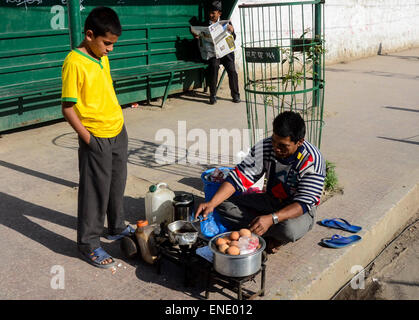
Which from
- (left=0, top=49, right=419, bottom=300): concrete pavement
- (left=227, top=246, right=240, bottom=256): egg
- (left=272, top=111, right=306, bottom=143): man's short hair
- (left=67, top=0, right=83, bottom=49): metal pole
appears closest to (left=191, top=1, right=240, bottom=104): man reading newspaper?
(left=0, top=49, right=419, bottom=300): concrete pavement

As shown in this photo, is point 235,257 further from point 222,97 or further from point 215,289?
point 222,97

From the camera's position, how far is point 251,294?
10.3 feet

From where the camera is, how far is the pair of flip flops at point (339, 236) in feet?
12.3

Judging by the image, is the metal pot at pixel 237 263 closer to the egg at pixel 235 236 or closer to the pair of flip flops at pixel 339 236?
the egg at pixel 235 236

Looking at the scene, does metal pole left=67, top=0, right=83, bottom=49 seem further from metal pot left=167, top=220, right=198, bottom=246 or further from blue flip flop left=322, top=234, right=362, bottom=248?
blue flip flop left=322, top=234, right=362, bottom=248

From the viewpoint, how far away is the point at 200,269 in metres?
3.17

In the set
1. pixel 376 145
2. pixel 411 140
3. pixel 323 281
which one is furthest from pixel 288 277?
pixel 411 140

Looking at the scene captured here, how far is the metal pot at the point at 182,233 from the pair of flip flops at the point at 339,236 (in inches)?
43.0

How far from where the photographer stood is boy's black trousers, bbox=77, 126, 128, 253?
3.41m

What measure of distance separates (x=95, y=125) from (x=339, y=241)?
205 cm

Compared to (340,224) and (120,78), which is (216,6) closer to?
(120,78)

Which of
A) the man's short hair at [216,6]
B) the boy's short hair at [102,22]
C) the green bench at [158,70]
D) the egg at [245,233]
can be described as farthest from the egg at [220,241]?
the man's short hair at [216,6]

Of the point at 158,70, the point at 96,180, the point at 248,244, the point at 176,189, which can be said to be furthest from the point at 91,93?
the point at 158,70
